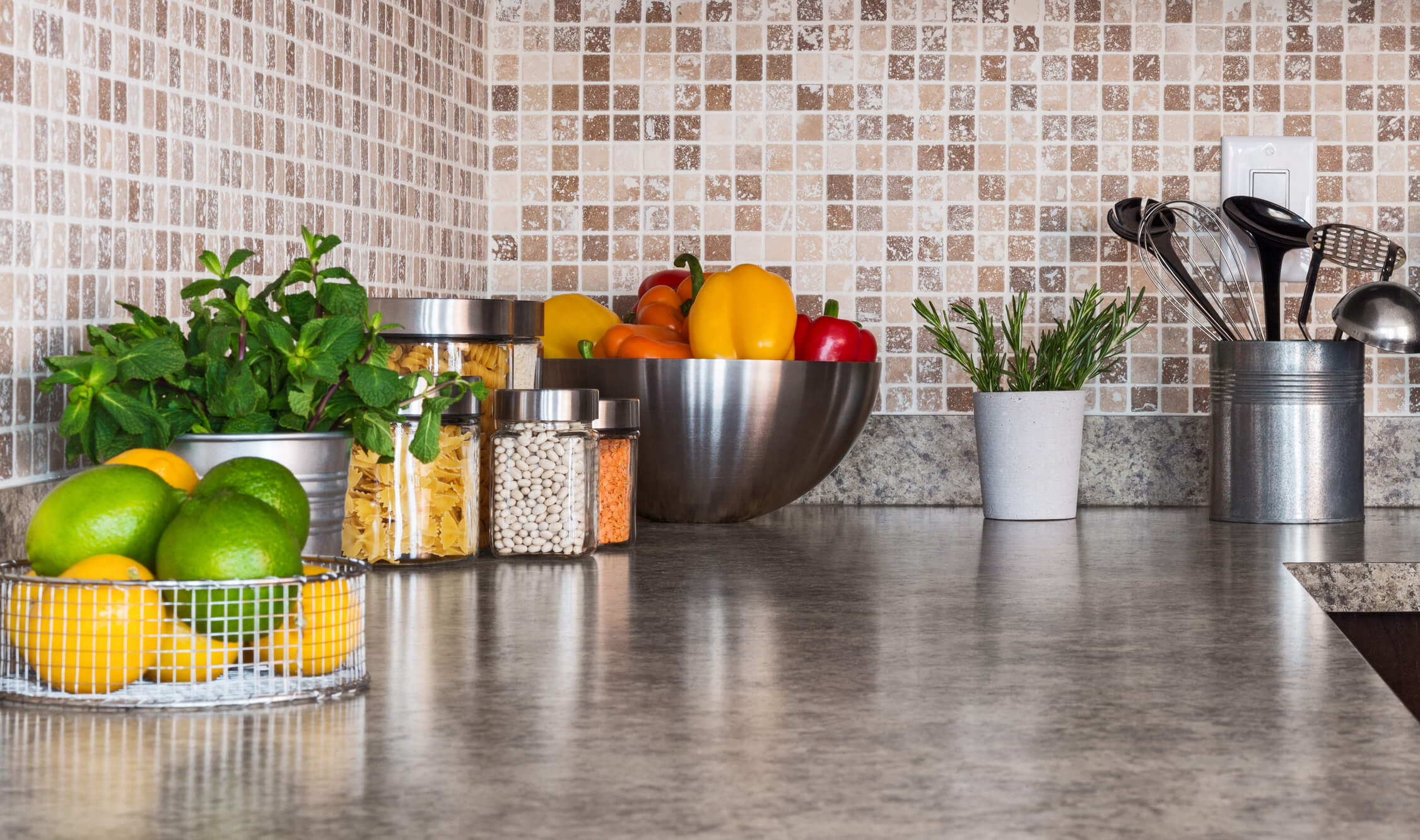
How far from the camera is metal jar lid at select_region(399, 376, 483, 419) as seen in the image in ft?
3.36

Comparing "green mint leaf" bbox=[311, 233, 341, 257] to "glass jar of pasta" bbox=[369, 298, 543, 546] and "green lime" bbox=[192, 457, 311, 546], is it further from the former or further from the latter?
"green lime" bbox=[192, 457, 311, 546]

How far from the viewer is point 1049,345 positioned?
4.94ft

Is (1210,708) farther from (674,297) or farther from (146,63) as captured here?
(674,297)

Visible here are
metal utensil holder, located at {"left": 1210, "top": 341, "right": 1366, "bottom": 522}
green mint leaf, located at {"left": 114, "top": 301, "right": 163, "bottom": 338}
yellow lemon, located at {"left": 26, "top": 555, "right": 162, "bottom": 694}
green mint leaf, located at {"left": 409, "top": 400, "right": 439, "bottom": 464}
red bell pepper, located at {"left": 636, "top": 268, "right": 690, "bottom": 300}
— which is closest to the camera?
yellow lemon, located at {"left": 26, "top": 555, "right": 162, "bottom": 694}

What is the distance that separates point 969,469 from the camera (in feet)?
5.40

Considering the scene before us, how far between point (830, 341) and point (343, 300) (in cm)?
61

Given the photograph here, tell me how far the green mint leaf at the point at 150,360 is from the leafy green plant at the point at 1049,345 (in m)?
0.90

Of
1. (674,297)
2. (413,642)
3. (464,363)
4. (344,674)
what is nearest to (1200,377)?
(674,297)

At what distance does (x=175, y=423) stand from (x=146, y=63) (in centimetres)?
29

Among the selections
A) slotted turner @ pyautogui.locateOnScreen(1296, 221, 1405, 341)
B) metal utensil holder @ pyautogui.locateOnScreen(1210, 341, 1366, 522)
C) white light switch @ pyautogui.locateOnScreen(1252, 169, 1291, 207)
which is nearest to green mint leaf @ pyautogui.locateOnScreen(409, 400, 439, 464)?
metal utensil holder @ pyautogui.locateOnScreen(1210, 341, 1366, 522)

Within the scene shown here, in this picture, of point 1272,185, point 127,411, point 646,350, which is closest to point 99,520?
point 127,411

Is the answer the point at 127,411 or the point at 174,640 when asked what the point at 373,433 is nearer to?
the point at 127,411

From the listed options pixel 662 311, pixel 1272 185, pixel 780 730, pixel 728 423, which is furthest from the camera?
pixel 1272 185

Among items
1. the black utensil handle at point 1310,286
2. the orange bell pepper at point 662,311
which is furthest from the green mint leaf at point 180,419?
the black utensil handle at point 1310,286
